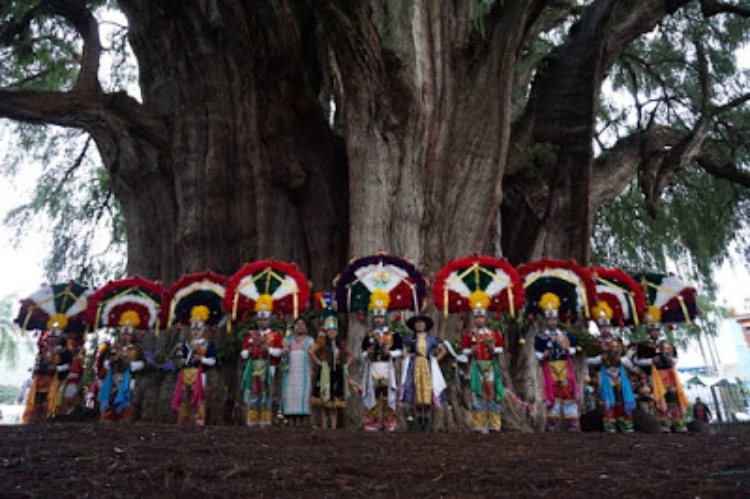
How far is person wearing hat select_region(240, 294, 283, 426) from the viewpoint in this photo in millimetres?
6578

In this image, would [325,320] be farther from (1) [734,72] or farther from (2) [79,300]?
(1) [734,72]

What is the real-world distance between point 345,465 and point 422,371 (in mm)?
3264

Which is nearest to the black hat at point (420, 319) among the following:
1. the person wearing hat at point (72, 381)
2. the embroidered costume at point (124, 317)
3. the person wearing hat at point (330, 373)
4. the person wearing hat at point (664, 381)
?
the person wearing hat at point (330, 373)

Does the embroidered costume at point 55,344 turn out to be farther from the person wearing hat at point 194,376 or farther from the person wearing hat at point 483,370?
the person wearing hat at point 483,370

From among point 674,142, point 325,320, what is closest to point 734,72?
point 674,142

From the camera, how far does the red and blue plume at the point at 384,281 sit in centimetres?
641

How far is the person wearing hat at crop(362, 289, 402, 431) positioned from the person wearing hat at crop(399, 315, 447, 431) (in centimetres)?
13

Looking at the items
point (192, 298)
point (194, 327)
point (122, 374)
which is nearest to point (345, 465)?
point (194, 327)

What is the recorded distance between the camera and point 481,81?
25.3ft

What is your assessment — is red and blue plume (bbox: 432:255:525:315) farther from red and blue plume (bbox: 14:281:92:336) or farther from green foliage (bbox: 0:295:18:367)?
green foliage (bbox: 0:295:18:367)

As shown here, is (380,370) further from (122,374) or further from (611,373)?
(122,374)

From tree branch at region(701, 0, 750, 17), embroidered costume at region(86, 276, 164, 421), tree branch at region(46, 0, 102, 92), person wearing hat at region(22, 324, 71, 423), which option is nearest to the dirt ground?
embroidered costume at region(86, 276, 164, 421)

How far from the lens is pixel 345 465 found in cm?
305

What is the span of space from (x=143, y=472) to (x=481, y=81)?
6581mm
